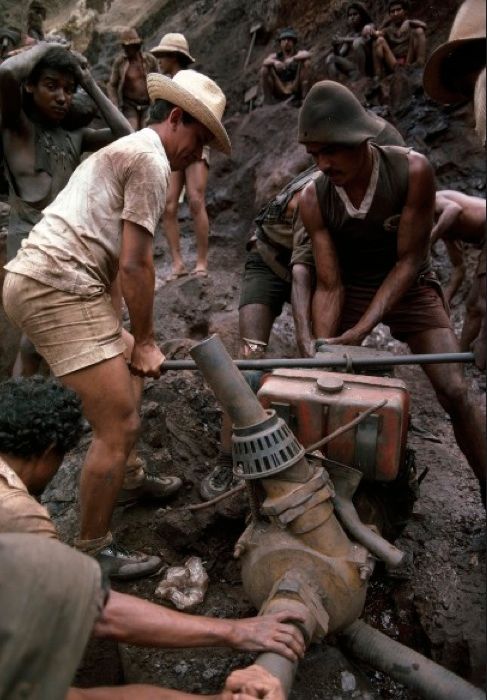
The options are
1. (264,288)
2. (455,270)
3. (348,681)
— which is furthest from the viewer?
(455,270)

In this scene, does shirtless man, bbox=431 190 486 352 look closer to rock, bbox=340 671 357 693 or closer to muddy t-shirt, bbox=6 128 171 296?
muddy t-shirt, bbox=6 128 171 296

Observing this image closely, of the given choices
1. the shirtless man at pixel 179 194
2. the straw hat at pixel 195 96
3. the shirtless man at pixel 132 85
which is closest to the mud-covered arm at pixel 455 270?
the shirtless man at pixel 179 194

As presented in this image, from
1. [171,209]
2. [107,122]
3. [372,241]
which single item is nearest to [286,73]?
[171,209]

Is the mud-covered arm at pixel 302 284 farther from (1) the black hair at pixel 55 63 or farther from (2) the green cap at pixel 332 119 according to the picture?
(1) the black hair at pixel 55 63

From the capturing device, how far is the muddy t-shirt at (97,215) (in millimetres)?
2621

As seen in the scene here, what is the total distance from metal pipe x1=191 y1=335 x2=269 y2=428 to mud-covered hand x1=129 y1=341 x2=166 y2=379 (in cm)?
61

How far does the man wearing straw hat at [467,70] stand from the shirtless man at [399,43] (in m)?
6.74

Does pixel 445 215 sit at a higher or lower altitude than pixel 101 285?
lower

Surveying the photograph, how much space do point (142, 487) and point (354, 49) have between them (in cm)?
877

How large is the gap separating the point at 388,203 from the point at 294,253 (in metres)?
0.79

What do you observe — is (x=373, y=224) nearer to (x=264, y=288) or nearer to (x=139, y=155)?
(x=264, y=288)

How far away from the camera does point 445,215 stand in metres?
4.49

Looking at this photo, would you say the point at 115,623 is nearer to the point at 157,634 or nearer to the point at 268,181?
the point at 157,634

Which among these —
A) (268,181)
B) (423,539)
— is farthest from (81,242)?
(268,181)
